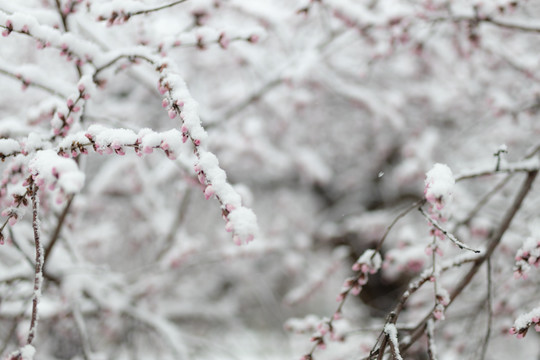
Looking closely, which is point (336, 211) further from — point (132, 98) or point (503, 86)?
point (132, 98)

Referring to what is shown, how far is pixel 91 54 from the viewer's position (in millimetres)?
1609

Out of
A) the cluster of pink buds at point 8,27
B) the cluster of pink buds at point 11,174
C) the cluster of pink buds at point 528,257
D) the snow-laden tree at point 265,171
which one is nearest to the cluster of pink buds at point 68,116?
the snow-laden tree at point 265,171

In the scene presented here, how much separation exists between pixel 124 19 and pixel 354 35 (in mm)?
2099

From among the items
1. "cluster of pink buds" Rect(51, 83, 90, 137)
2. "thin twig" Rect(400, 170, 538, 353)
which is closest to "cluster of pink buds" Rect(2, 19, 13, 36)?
"cluster of pink buds" Rect(51, 83, 90, 137)

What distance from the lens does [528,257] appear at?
4.23 feet

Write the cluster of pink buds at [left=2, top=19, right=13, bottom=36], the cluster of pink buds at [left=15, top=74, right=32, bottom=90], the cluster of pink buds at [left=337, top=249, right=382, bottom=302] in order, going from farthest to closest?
the cluster of pink buds at [left=15, top=74, right=32, bottom=90] < the cluster of pink buds at [left=337, top=249, right=382, bottom=302] < the cluster of pink buds at [left=2, top=19, right=13, bottom=36]

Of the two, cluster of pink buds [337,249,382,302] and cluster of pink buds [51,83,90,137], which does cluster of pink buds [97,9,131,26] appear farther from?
cluster of pink buds [337,249,382,302]

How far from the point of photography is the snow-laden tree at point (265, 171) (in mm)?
1371

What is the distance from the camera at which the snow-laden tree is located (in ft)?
4.50

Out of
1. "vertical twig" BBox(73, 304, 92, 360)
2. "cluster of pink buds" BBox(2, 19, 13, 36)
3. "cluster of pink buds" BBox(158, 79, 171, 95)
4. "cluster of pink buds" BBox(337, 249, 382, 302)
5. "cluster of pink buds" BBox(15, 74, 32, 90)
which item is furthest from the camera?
"vertical twig" BBox(73, 304, 92, 360)

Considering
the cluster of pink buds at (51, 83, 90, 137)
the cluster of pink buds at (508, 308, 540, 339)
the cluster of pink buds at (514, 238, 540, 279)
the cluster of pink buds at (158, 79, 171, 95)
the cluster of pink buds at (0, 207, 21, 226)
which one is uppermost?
the cluster of pink buds at (51, 83, 90, 137)

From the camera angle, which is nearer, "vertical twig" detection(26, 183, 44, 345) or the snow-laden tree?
"vertical twig" detection(26, 183, 44, 345)

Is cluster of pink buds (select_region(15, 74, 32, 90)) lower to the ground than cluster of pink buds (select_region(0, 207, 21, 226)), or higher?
higher

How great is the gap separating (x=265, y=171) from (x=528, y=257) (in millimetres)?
4517
